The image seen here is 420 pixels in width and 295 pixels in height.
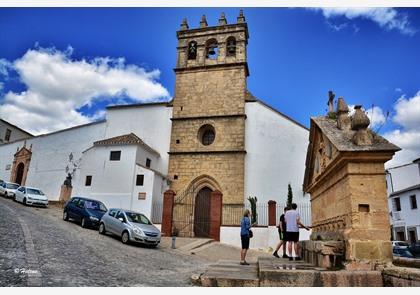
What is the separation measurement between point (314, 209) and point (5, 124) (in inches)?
1509

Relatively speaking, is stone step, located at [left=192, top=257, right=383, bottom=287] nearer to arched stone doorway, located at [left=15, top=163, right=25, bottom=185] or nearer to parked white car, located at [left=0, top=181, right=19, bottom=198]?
parked white car, located at [left=0, top=181, right=19, bottom=198]

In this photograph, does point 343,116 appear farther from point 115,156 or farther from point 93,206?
point 115,156

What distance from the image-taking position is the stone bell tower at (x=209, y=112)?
67.0ft

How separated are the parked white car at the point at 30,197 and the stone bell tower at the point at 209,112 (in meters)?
8.05

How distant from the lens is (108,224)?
1350 centimetres

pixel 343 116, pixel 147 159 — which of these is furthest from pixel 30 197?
pixel 343 116

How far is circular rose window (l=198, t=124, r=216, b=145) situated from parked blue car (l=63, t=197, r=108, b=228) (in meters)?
8.05

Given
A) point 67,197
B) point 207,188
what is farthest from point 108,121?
point 207,188

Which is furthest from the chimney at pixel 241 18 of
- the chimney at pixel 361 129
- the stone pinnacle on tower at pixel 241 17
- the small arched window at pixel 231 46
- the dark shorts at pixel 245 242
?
the chimney at pixel 361 129

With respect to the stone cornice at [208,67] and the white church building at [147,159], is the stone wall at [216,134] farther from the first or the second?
the stone cornice at [208,67]

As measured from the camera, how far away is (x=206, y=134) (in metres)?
22.2

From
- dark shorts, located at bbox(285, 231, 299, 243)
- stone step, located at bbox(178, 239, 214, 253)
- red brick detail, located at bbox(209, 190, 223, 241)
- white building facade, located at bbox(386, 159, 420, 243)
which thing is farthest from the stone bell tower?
white building facade, located at bbox(386, 159, 420, 243)

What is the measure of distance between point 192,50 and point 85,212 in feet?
45.7

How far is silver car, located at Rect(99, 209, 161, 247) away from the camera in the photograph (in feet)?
40.6
